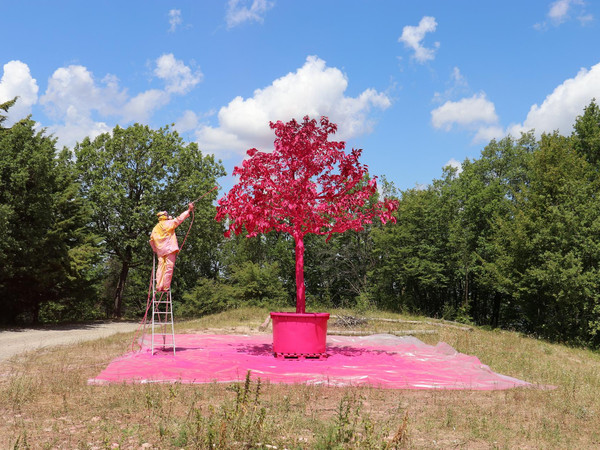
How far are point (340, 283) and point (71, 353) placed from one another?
28.4 meters

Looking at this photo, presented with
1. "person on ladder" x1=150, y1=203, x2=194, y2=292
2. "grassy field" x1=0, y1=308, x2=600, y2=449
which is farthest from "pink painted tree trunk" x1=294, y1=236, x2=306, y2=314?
"grassy field" x1=0, y1=308, x2=600, y2=449

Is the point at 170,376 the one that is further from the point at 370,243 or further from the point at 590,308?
the point at 370,243

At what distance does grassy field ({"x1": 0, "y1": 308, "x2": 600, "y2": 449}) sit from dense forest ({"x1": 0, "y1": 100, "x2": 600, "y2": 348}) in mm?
6384

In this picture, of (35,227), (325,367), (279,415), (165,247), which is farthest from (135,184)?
(279,415)

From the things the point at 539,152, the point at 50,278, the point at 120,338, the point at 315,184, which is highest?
the point at 539,152

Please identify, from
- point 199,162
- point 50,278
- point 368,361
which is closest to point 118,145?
point 199,162

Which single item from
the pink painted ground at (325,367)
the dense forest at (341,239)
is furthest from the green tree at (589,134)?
the pink painted ground at (325,367)

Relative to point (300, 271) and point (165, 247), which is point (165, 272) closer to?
point (165, 247)

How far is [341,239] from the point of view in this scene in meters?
38.0

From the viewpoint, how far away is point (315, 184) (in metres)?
10.9

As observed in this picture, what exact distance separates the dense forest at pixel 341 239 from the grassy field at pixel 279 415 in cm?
638

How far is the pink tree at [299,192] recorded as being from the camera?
10.6 metres

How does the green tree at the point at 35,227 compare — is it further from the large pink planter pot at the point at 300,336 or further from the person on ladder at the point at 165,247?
the large pink planter pot at the point at 300,336

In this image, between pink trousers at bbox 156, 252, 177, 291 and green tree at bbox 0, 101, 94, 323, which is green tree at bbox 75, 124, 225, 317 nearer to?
green tree at bbox 0, 101, 94, 323
